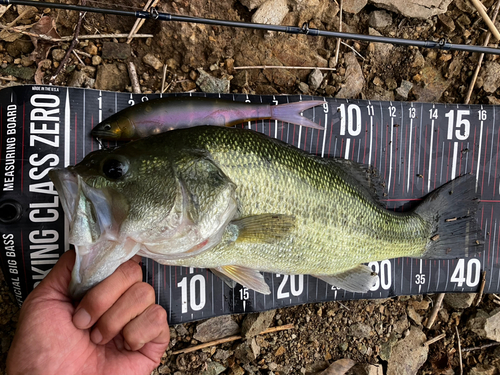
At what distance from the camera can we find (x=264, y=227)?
2.03m

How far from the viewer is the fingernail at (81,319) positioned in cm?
181

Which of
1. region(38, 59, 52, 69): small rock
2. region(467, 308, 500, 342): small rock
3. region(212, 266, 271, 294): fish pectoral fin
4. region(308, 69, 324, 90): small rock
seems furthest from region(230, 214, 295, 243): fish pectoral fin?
Answer: region(467, 308, 500, 342): small rock

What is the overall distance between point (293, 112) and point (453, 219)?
1650mm

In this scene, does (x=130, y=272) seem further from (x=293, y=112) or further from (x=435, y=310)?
(x=435, y=310)

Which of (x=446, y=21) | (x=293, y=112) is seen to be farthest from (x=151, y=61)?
(x=446, y=21)

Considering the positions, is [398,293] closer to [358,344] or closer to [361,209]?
[358,344]

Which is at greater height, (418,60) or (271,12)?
(271,12)

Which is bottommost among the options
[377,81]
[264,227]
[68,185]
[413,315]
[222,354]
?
[222,354]

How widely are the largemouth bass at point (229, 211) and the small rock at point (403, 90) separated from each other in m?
0.93

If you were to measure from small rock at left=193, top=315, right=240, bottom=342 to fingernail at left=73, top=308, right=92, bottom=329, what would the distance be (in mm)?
1268

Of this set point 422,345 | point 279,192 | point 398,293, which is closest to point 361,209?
point 279,192

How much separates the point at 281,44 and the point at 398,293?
8.09ft

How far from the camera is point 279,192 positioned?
6.89 feet

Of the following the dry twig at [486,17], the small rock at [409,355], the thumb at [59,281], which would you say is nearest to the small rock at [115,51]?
the thumb at [59,281]
